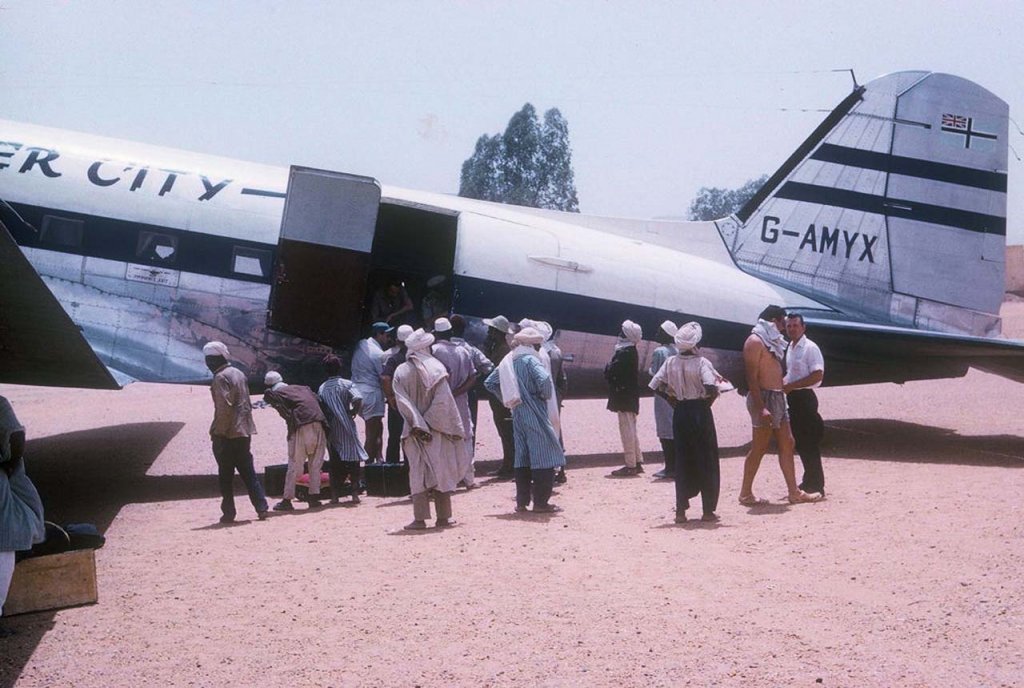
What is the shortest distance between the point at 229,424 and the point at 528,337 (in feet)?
9.44

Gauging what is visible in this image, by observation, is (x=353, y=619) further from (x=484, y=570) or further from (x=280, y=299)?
(x=280, y=299)

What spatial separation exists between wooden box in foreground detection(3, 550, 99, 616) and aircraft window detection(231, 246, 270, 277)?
17.5 feet

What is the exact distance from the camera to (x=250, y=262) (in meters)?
11.0

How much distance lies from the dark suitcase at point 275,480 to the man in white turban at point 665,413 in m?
4.12

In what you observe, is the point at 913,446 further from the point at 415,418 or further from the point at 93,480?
the point at 93,480

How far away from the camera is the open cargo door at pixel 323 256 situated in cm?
1102

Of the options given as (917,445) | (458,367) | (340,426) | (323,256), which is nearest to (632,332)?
(458,367)

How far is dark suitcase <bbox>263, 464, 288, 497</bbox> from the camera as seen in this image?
10062 mm

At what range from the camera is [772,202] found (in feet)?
46.0

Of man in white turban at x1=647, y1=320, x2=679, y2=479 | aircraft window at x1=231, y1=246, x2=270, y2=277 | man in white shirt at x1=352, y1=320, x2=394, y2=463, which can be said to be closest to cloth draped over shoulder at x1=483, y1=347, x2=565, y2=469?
man in white turban at x1=647, y1=320, x2=679, y2=479

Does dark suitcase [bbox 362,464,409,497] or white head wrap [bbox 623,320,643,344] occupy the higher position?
white head wrap [bbox 623,320,643,344]

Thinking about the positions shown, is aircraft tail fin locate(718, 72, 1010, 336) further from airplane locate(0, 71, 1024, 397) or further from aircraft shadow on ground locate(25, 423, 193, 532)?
aircraft shadow on ground locate(25, 423, 193, 532)

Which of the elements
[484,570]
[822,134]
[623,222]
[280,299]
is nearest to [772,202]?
[822,134]

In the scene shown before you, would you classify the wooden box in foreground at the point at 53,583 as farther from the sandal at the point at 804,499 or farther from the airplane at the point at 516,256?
the sandal at the point at 804,499
